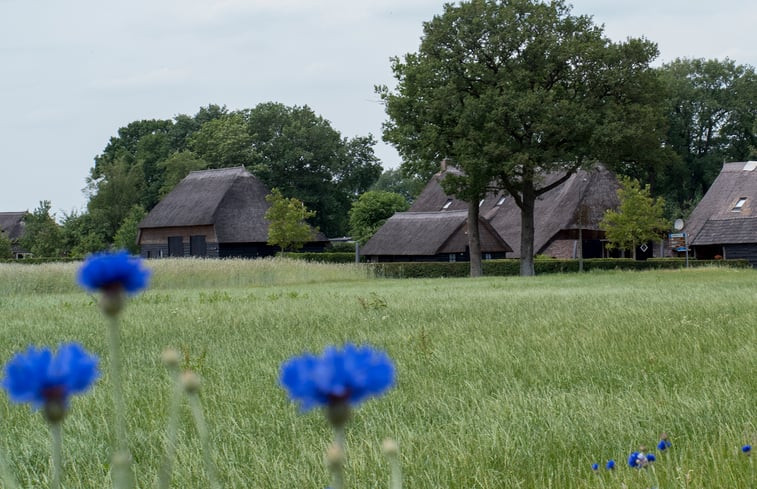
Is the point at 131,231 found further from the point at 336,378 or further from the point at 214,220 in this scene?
the point at 336,378

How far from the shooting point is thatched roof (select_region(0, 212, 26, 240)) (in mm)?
83500

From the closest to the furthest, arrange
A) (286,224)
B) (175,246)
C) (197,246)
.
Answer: (286,224)
(197,246)
(175,246)

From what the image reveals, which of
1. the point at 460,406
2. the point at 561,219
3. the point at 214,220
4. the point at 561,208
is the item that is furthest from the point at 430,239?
the point at 460,406

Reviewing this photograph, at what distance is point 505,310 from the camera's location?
1146 cm

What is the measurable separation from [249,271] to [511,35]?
1397 centimetres

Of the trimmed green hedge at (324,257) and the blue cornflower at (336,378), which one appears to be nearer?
the blue cornflower at (336,378)

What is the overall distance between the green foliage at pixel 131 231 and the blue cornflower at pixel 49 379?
57016 mm

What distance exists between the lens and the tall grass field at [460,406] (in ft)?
11.6

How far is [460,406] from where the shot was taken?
192 inches

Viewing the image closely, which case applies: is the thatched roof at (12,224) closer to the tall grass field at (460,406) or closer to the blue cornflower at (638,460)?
the tall grass field at (460,406)

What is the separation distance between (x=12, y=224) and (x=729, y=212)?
68.6 meters

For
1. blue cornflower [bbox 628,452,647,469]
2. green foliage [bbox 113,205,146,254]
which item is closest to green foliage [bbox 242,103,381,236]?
green foliage [bbox 113,205,146,254]

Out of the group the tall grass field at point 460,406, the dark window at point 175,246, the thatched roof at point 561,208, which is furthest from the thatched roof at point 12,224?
the tall grass field at point 460,406

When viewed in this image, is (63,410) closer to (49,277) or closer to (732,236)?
(49,277)
